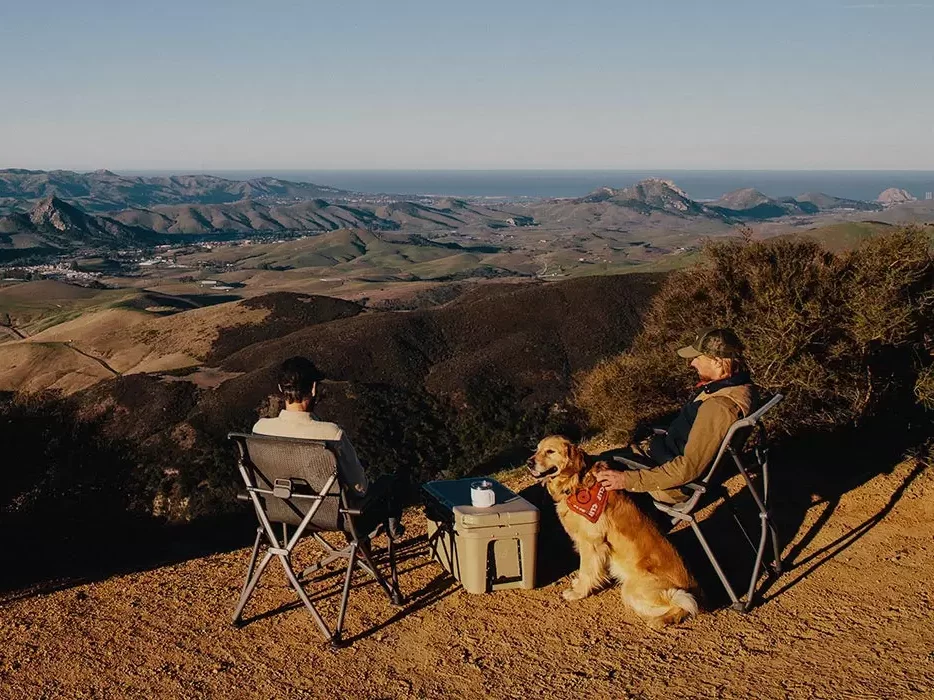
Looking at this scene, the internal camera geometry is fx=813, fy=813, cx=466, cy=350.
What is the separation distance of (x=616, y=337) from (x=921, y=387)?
106 feet

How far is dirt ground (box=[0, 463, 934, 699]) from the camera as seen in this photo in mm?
5691

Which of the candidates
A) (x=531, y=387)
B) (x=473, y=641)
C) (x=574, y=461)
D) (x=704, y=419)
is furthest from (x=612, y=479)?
(x=531, y=387)

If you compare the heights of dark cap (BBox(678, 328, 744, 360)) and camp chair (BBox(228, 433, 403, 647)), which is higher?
dark cap (BBox(678, 328, 744, 360))

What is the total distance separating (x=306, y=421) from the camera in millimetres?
6445

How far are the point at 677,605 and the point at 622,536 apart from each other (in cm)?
67

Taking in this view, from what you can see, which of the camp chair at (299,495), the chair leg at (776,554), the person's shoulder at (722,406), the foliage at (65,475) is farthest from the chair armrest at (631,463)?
the foliage at (65,475)

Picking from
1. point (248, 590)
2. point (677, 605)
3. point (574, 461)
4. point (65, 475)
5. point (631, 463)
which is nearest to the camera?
point (677, 605)

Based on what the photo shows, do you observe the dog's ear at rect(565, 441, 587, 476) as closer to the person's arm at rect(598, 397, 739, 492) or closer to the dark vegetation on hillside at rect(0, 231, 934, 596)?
the person's arm at rect(598, 397, 739, 492)

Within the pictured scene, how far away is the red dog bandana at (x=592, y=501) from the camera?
638 cm

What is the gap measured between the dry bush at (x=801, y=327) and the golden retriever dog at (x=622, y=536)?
740cm

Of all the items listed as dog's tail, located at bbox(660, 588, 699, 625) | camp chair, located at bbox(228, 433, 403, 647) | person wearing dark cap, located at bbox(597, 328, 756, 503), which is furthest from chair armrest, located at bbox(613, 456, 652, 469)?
camp chair, located at bbox(228, 433, 403, 647)

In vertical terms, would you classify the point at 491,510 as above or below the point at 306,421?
below

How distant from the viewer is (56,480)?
2333 centimetres

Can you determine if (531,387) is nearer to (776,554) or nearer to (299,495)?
(776,554)
